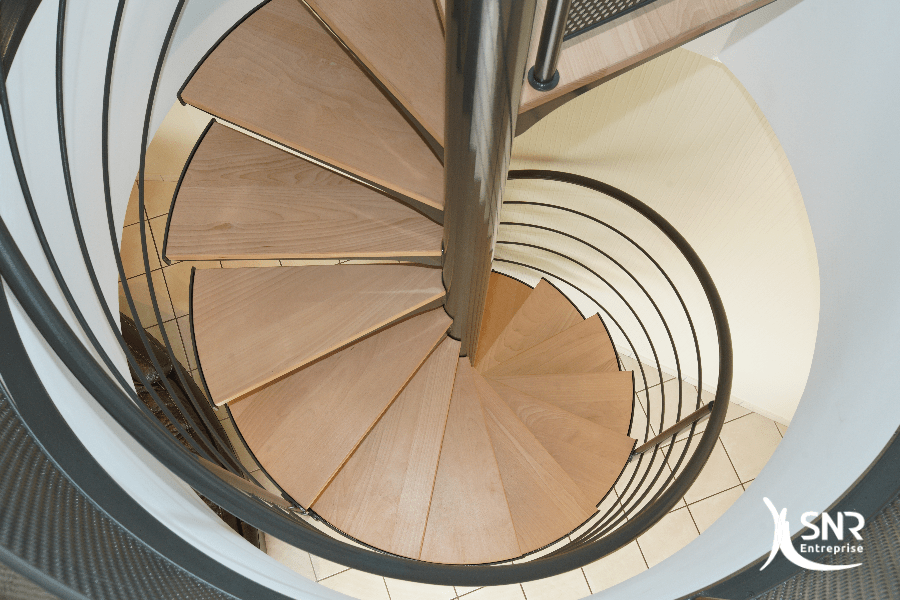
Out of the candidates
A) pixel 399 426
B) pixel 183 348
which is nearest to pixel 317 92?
pixel 399 426

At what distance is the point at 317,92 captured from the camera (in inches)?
74.2

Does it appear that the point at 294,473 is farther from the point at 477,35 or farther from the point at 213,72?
the point at 477,35

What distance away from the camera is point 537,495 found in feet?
8.42

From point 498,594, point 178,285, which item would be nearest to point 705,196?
point 498,594

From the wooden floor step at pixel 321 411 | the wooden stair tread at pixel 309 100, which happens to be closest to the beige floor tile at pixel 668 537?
the wooden floor step at pixel 321 411

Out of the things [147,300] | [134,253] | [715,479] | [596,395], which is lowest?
[715,479]

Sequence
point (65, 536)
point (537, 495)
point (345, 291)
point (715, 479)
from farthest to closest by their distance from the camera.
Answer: point (715, 479), point (537, 495), point (345, 291), point (65, 536)

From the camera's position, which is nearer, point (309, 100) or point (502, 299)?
point (309, 100)

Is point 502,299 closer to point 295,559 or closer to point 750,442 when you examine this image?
point 750,442

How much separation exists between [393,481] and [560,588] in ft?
6.06

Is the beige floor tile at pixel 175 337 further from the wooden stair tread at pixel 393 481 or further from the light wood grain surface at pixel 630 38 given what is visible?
the light wood grain surface at pixel 630 38

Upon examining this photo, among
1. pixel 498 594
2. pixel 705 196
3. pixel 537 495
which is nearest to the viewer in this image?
pixel 537 495

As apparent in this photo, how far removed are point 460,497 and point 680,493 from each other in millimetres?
893

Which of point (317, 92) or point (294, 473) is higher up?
point (317, 92)
